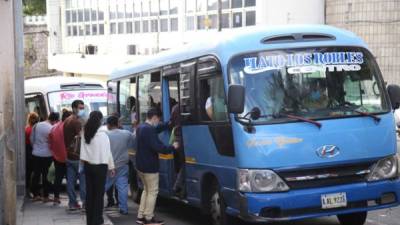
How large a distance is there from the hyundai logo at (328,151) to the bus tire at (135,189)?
583cm

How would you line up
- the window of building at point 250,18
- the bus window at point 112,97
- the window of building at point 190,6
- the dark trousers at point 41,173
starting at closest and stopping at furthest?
the dark trousers at point 41,173 < the bus window at point 112,97 < the window of building at point 250,18 < the window of building at point 190,6

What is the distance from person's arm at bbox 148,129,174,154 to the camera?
30.8 feet

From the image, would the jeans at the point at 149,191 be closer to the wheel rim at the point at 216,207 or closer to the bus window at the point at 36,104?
the wheel rim at the point at 216,207

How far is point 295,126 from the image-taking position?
779 centimetres

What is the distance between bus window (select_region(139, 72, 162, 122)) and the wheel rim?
8.16ft

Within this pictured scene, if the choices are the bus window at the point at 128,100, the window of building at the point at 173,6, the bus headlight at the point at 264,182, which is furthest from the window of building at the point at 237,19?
the bus headlight at the point at 264,182

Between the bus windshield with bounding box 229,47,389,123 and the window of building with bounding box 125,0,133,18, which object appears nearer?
the bus windshield with bounding box 229,47,389,123

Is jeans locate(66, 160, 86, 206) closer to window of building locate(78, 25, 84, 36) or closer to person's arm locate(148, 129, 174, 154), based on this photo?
person's arm locate(148, 129, 174, 154)

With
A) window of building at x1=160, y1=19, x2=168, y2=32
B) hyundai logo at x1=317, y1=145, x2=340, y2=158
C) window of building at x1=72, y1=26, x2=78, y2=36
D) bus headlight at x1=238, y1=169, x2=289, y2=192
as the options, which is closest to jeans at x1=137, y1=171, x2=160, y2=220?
bus headlight at x1=238, y1=169, x2=289, y2=192

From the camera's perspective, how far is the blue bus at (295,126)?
7.66 m

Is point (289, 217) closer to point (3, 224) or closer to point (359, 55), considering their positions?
point (359, 55)

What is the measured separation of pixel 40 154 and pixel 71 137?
4.06 feet

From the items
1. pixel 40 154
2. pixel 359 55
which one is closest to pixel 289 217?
pixel 359 55

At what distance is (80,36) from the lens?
150ft
